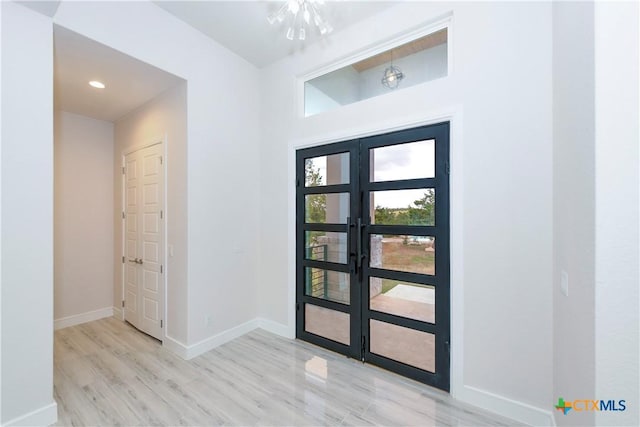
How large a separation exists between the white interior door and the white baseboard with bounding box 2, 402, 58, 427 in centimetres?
118

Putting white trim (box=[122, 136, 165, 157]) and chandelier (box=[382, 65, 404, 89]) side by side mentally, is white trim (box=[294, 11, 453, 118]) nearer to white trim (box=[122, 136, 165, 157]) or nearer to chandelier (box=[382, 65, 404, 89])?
chandelier (box=[382, 65, 404, 89])

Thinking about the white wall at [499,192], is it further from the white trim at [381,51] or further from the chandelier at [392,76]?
the chandelier at [392,76]

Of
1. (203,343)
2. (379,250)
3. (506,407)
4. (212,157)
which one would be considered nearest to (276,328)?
(203,343)

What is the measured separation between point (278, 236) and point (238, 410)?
1.79 m

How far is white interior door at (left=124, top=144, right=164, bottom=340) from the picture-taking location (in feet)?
10.1

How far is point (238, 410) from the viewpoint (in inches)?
78.5

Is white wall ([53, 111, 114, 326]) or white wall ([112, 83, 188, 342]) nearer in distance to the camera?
white wall ([112, 83, 188, 342])

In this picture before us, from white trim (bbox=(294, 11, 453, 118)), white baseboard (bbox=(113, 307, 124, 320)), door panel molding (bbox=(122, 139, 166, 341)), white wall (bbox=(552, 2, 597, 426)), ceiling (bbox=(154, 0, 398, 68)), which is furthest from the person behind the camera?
white baseboard (bbox=(113, 307, 124, 320))

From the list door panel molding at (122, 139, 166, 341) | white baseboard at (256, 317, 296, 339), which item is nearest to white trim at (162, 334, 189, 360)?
door panel molding at (122, 139, 166, 341)

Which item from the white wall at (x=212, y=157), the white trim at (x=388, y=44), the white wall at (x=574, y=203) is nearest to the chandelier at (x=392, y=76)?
the white trim at (x=388, y=44)

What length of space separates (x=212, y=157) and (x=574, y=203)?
3.04 m

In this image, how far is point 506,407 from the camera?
190cm

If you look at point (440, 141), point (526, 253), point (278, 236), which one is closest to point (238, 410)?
point (278, 236)

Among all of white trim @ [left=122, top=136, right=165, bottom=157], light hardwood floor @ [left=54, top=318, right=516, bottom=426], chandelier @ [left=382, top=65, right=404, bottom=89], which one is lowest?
light hardwood floor @ [left=54, top=318, right=516, bottom=426]
